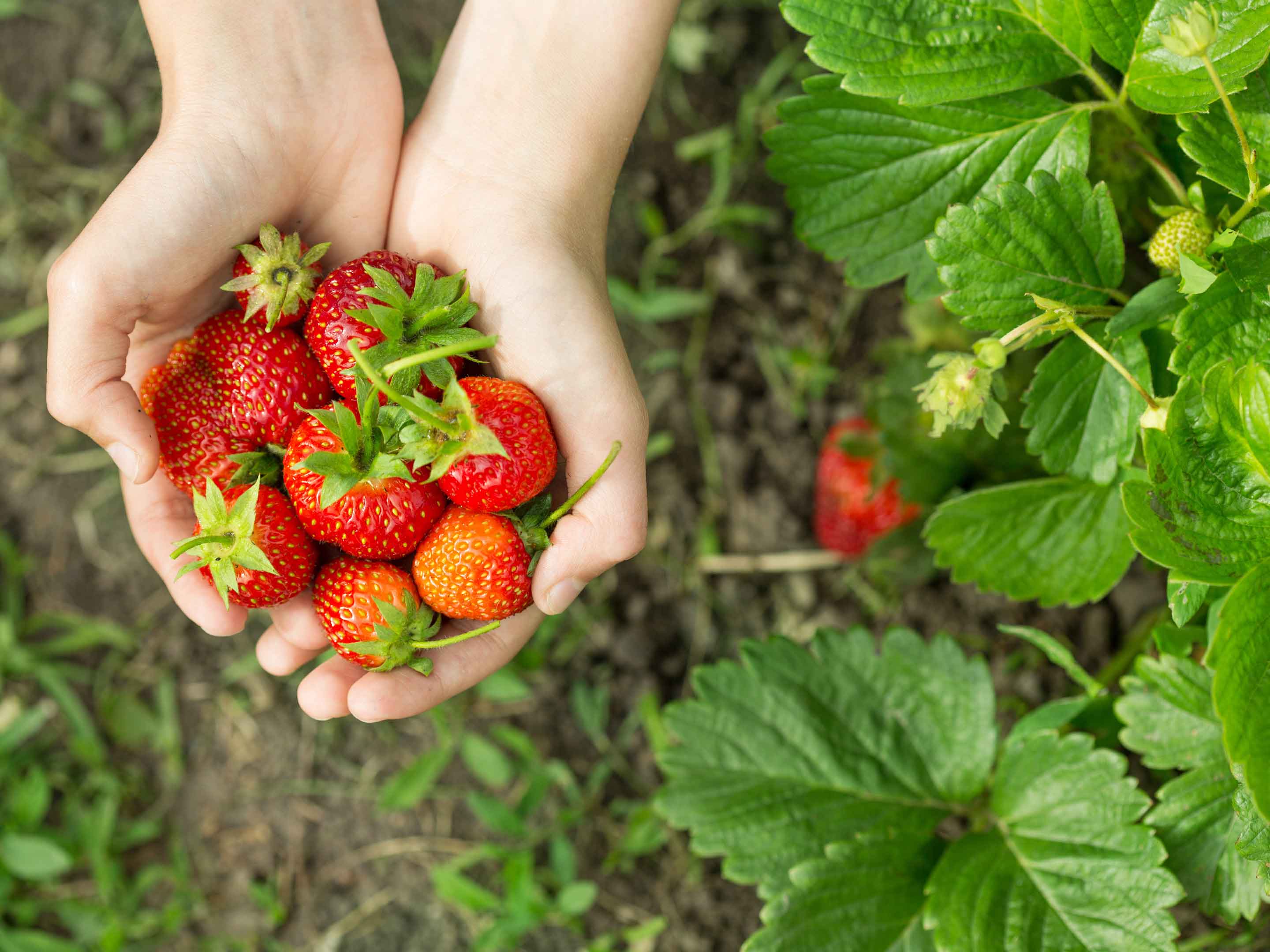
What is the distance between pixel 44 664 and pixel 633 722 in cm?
127

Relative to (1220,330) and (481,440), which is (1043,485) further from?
(481,440)

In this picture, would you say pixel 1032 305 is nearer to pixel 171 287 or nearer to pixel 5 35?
pixel 171 287

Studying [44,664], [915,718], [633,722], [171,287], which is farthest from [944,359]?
[44,664]

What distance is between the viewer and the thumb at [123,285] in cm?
128

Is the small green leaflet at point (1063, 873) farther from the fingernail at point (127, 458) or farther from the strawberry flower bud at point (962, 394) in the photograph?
the fingernail at point (127, 458)

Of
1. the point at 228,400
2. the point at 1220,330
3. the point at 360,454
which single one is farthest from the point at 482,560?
the point at 1220,330

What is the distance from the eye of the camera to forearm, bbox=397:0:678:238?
1.57m

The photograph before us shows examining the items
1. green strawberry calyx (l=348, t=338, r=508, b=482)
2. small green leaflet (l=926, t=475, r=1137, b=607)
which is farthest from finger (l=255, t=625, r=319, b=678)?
small green leaflet (l=926, t=475, r=1137, b=607)

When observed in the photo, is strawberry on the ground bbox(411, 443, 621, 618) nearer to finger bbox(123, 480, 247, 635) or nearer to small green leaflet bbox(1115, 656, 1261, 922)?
finger bbox(123, 480, 247, 635)

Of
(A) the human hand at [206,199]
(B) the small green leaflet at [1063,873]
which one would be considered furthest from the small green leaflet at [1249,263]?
(A) the human hand at [206,199]

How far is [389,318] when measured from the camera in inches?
51.1

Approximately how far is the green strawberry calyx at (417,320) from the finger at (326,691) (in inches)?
15.5

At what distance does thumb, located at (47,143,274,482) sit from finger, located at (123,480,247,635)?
16cm

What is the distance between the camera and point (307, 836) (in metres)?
2.12
